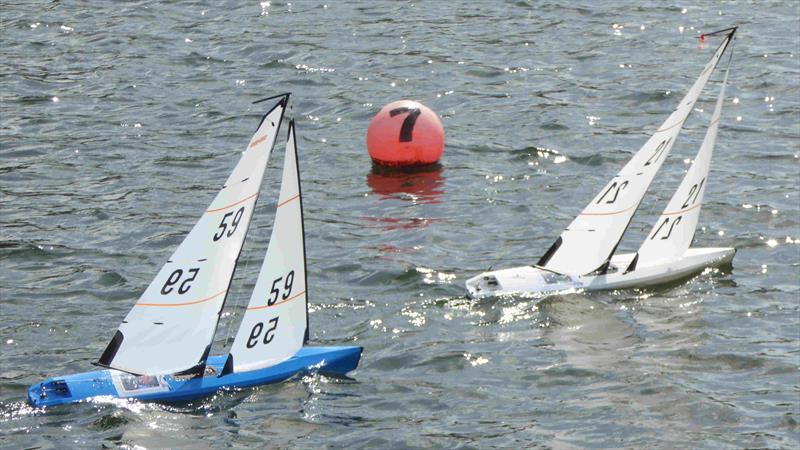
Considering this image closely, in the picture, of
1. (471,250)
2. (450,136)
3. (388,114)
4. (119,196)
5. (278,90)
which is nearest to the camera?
(471,250)

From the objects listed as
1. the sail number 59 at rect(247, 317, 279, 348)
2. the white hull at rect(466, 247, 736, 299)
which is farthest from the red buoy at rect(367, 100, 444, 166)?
the sail number 59 at rect(247, 317, 279, 348)

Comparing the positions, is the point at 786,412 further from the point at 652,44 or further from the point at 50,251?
the point at 652,44

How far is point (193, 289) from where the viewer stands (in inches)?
674

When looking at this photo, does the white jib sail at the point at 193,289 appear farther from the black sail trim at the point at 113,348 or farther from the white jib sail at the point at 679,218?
the white jib sail at the point at 679,218

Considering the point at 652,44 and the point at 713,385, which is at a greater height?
the point at 652,44

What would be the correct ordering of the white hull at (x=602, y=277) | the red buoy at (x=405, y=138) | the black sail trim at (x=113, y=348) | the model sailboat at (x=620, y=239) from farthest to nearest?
the red buoy at (x=405, y=138) < the model sailboat at (x=620, y=239) < the white hull at (x=602, y=277) < the black sail trim at (x=113, y=348)

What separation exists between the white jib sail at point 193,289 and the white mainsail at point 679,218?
760 centimetres

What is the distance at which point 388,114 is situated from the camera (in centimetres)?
2705

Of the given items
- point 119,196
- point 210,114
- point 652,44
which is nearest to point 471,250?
point 119,196

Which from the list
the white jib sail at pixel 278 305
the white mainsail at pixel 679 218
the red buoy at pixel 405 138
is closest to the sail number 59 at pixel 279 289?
the white jib sail at pixel 278 305

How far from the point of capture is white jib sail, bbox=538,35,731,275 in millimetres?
21547

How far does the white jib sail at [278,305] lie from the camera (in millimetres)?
17484

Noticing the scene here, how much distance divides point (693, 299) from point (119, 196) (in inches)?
399

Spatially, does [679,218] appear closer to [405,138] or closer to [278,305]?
[405,138]
